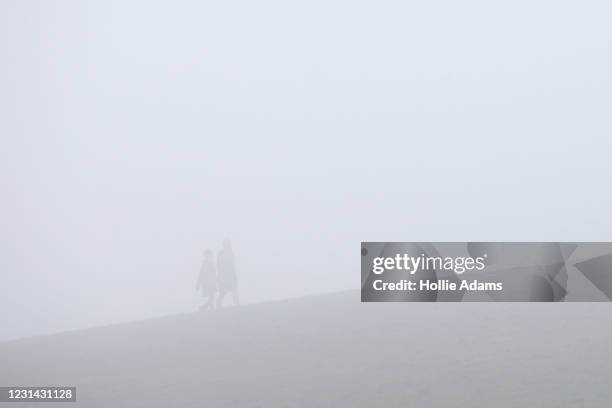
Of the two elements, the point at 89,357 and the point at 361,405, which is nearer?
the point at 361,405

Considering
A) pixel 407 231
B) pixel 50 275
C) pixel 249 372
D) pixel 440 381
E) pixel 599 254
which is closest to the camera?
pixel 440 381

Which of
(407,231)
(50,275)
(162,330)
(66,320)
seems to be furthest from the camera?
(407,231)

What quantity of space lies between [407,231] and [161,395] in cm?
18567

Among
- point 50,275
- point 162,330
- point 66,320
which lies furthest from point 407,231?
point 162,330

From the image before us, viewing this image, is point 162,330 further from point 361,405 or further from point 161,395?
point 361,405

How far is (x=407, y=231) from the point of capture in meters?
199

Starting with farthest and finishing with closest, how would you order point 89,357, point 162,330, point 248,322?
point 162,330, point 248,322, point 89,357

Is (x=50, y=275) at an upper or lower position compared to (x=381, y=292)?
upper

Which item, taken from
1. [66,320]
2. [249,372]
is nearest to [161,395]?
[249,372]

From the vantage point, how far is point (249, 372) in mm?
16719

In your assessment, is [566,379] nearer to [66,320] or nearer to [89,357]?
[89,357]

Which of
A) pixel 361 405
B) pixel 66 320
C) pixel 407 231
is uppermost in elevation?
pixel 407 231

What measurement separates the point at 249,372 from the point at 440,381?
14.1ft

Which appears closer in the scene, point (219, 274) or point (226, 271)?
point (226, 271)
